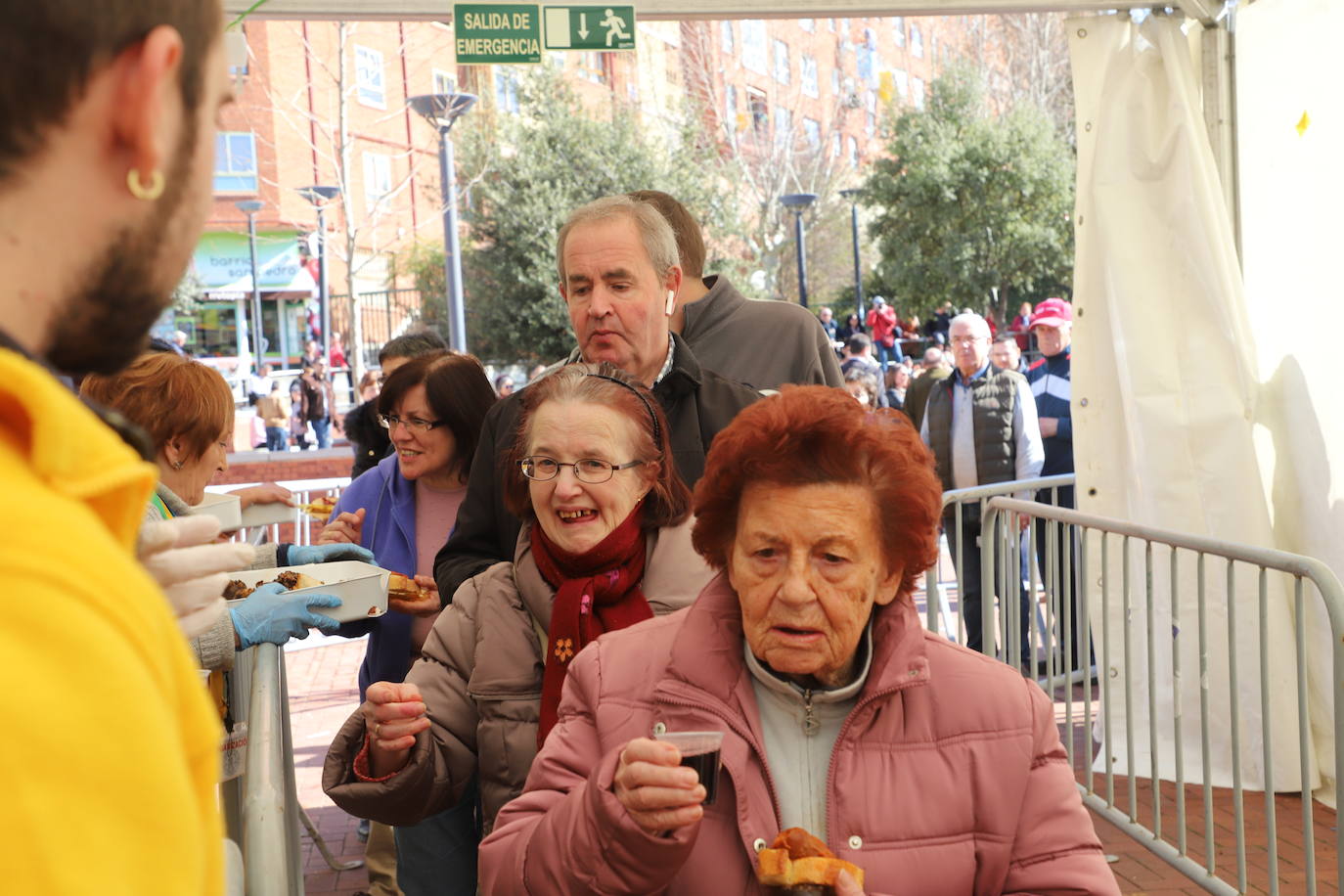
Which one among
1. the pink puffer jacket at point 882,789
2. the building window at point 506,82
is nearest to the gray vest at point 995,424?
the pink puffer jacket at point 882,789

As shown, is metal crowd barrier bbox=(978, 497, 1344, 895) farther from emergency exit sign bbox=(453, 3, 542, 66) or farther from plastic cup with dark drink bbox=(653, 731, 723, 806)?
emergency exit sign bbox=(453, 3, 542, 66)

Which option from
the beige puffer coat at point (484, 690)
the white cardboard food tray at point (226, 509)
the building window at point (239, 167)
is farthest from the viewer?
the building window at point (239, 167)

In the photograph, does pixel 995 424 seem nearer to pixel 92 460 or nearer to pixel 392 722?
pixel 392 722

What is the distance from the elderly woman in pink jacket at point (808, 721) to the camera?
2.07m

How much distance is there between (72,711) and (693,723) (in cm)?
159

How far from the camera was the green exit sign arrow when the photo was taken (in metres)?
6.27

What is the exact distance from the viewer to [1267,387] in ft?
17.2

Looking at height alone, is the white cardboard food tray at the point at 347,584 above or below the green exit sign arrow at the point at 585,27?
below

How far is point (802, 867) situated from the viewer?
1973 millimetres

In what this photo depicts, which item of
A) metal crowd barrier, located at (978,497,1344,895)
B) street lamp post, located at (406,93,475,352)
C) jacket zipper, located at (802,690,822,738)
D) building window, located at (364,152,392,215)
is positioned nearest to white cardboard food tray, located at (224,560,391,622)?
jacket zipper, located at (802,690,822,738)

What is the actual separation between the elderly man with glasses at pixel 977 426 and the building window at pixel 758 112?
29120 mm

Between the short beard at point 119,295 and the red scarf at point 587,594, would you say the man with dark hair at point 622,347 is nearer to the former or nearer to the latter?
the red scarf at point 587,594

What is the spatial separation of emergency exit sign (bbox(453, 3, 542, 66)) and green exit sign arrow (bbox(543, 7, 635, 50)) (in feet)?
0.45

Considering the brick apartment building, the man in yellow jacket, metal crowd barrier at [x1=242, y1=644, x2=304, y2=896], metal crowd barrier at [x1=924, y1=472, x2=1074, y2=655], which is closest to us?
the man in yellow jacket
